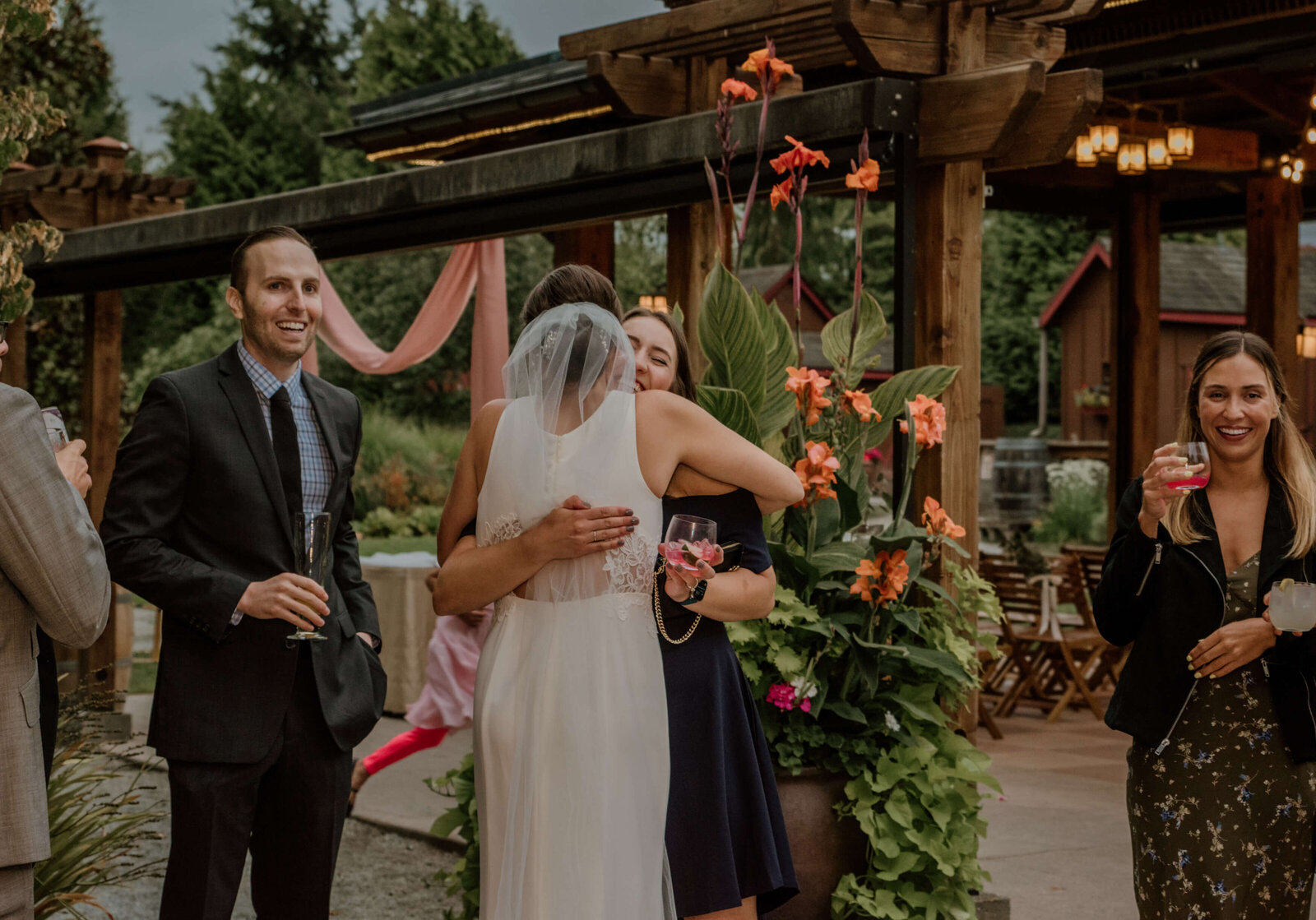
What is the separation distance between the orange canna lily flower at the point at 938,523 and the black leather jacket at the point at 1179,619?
55 cm

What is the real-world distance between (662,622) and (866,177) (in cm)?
161

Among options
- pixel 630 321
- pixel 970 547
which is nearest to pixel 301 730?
pixel 630 321

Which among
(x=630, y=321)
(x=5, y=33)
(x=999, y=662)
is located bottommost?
(x=999, y=662)

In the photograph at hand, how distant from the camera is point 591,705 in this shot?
250 cm

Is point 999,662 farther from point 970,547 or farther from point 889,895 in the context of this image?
point 889,895

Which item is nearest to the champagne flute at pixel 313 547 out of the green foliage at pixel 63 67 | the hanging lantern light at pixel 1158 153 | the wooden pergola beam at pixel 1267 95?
the wooden pergola beam at pixel 1267 95

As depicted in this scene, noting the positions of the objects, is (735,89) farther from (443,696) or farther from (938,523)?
(443,696)

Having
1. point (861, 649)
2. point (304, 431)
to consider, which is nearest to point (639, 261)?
point (861, 649)

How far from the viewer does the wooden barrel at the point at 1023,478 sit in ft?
78.1

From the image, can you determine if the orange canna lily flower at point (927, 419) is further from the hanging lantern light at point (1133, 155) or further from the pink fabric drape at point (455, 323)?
the hanging lantern light at point (1133, 155)

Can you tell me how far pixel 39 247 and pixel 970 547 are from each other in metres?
5.48

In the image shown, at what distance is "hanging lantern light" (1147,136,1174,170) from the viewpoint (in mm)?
8828

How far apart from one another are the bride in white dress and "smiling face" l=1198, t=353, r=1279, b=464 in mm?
1179

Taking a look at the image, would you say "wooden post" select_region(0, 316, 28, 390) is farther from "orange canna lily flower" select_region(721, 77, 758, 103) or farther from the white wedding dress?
the white wedding dress
